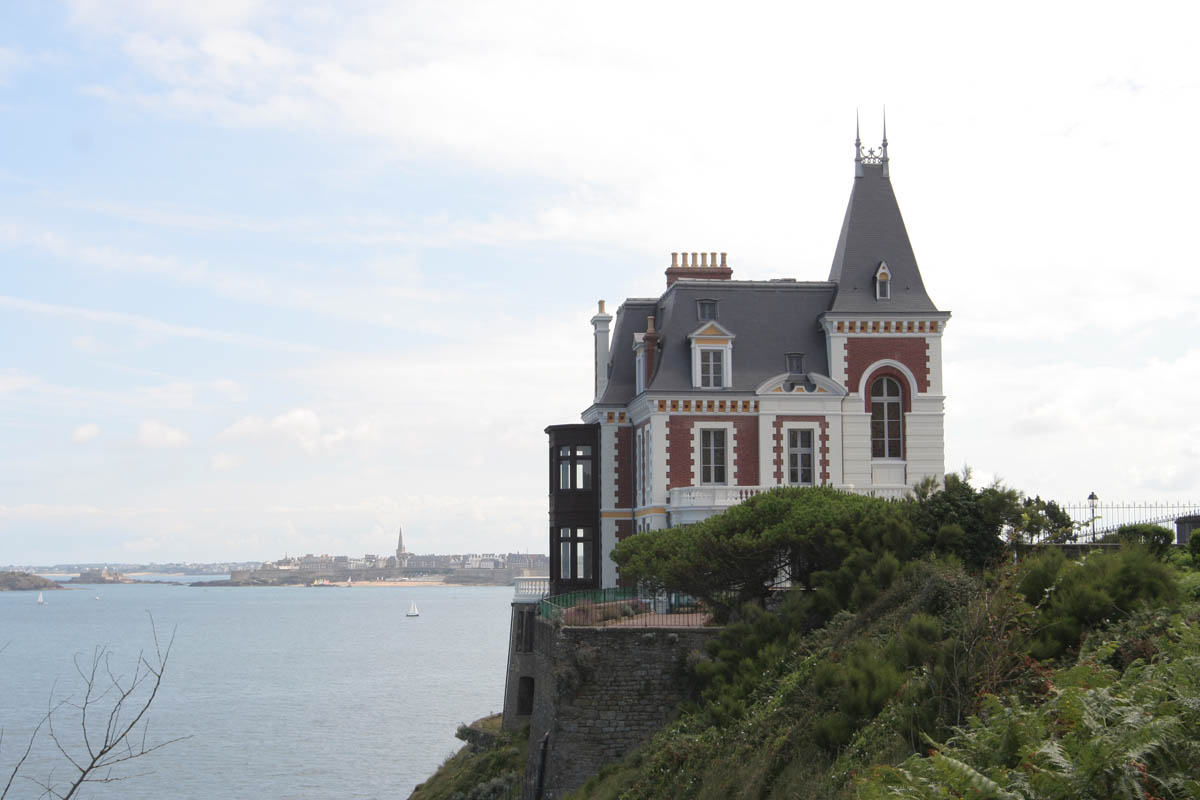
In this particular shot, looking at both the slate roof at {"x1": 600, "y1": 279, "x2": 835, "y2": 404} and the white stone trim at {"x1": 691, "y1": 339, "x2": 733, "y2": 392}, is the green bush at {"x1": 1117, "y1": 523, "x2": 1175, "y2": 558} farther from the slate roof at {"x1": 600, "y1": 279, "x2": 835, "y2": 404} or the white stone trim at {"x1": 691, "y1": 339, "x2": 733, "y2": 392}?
the white stone trim at {"x1": 691, "y1": 339, "x2": 733, "y2": 392}

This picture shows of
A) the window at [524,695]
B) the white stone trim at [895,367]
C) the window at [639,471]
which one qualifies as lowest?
the window at [524,695]

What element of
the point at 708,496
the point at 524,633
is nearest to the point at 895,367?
the point at 708,496

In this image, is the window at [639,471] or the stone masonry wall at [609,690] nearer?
the stone masonry wall at [609,690]

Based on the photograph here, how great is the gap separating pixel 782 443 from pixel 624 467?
588cm

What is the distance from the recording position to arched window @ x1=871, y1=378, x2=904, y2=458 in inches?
1631

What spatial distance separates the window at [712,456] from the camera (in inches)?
1592

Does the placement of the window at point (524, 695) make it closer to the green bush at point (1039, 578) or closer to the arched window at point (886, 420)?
the arched window at point (886, 420)

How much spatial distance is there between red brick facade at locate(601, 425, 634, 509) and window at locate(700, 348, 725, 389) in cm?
380

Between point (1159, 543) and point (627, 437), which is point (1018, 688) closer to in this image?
point (1159, 543)

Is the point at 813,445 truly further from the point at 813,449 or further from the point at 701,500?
the point at 701,500

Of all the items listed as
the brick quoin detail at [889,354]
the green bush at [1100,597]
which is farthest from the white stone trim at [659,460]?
the green bush at [1100,597]

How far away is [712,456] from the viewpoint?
40531 millimetres

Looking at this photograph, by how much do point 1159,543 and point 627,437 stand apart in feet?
63.5

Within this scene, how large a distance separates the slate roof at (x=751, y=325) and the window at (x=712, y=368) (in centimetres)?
48
